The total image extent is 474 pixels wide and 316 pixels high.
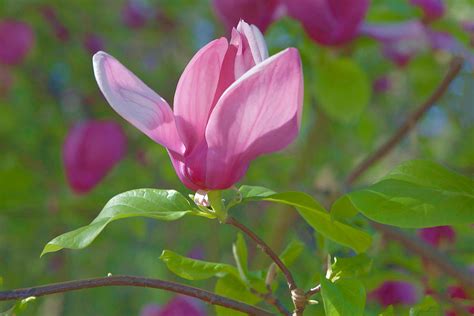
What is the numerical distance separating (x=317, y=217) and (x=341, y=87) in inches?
21.5

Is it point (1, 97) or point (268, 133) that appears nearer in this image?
point (268, 133)

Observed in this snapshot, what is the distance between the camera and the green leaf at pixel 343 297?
0.49 m

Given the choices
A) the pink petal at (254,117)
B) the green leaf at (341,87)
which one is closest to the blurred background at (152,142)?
the green leaf at (341,87)

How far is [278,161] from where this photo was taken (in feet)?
5.76

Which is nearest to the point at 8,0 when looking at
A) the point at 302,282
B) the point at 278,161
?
the point at 278,161

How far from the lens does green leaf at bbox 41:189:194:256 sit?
1.65 feet

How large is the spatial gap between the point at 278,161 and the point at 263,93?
4.14 feet

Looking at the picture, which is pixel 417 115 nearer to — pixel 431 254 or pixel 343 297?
pixel 431 254

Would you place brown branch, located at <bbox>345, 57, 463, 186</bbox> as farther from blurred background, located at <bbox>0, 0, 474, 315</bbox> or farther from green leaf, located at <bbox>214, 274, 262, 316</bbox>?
green leaf, located at <bbox>214, 274, 262, 316</bbox>

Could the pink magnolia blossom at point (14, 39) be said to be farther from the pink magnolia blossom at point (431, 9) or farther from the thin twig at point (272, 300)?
the thin twig at point (272, 300)

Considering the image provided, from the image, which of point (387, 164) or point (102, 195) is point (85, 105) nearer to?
point (102, 195)

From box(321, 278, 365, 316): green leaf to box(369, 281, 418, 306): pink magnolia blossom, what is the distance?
0.71m

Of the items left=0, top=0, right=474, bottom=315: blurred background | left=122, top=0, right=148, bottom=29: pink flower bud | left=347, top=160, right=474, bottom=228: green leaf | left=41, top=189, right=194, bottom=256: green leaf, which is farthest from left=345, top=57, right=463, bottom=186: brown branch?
left=122, top=0, right=148, bottom=29: pink flower bud

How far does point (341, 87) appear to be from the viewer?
1.08 meters
